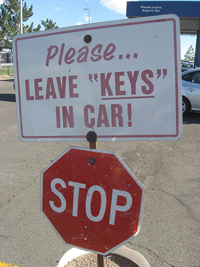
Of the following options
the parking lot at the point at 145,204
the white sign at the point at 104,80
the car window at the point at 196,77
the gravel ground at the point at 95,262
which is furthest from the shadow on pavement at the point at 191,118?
the white sign at the point at 104,80

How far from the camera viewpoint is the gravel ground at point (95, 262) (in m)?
2.49

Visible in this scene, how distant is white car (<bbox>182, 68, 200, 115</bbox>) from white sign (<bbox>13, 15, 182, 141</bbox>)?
25.0 ft

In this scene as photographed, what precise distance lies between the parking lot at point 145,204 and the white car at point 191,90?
280 centimetres

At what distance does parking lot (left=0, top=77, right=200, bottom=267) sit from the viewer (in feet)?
9.38

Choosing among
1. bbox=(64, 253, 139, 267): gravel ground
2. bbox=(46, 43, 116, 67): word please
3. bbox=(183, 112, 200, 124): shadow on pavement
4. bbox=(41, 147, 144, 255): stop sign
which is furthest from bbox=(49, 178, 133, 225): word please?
bbox=(183, 112, 200, 124): shadow on pavement

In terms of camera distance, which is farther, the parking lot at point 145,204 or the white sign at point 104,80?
the parking lot at point 145,204

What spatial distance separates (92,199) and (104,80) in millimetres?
840

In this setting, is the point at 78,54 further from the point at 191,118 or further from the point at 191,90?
the point at 191,118

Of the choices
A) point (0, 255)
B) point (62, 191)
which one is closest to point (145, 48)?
point (62, 191)

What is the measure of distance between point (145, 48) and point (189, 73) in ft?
26.2

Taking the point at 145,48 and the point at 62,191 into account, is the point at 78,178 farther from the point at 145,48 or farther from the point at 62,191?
the point at 145,48

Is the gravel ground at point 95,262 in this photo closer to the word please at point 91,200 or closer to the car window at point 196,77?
the word please at point 91,200

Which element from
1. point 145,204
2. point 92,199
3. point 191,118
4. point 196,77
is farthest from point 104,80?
point 191,118

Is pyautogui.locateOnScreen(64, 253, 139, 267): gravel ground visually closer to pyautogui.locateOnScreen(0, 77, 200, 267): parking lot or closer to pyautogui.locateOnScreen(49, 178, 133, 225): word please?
pyautogui.locateOnScreen(0, 77, 200, 267): parking lot
